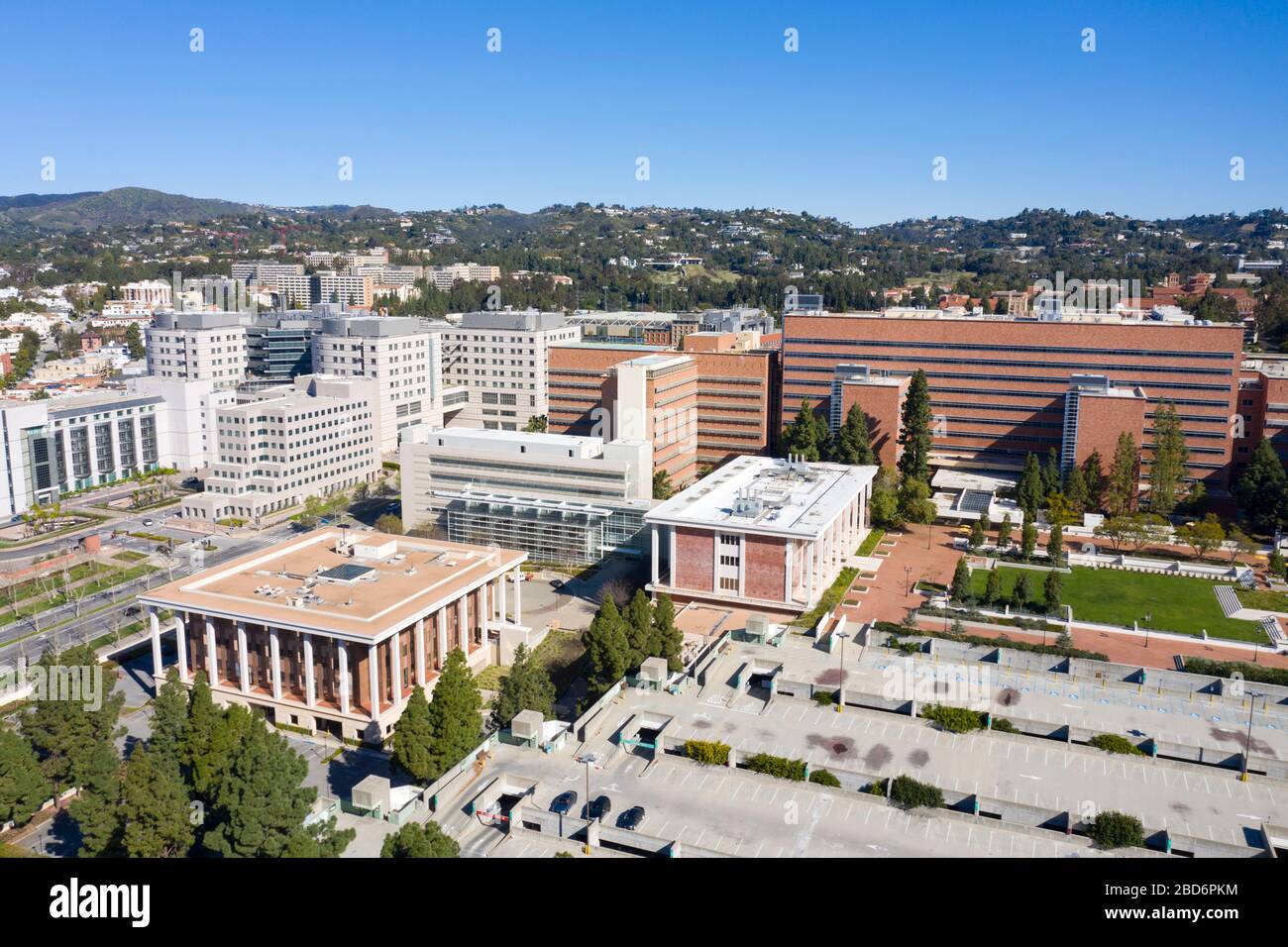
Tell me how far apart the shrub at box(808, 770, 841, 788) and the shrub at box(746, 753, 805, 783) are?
24 cm

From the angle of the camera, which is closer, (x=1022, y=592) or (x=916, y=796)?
(x=916, y=796)

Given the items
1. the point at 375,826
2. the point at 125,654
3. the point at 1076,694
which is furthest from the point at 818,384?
the point at 375,826

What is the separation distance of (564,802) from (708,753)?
4141mm

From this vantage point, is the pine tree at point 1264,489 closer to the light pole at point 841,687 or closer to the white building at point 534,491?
the light pole at point 841,687

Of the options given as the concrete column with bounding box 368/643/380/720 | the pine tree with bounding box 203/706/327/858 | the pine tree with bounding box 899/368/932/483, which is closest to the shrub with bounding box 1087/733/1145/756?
the pine tree with bounding box 203/706/327/858

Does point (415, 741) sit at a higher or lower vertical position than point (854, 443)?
lower

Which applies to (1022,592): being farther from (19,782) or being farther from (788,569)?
(19,782)

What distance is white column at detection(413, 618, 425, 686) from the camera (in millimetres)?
32625

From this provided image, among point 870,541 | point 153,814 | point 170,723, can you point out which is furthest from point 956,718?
point 870,541

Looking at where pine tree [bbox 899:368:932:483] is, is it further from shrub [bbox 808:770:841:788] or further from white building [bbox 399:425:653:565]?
shrub [bbox 808:770:841:788]

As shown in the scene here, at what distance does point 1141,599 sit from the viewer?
1671 inches

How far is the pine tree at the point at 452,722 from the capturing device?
25031 millimetres
